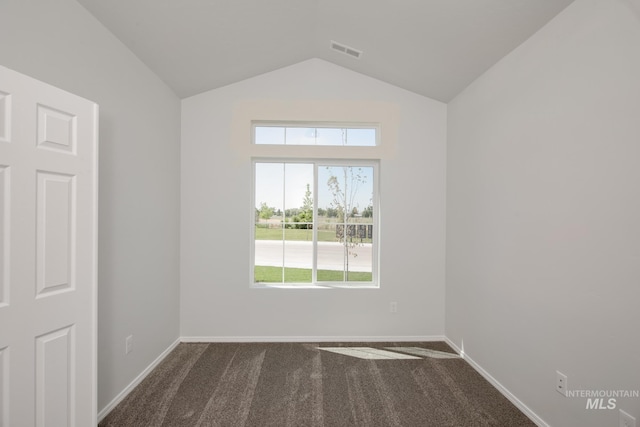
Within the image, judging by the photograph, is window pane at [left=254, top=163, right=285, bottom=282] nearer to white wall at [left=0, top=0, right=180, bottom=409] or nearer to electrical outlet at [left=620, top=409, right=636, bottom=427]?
white wall at [left=0, top=0, right=180, bottom=409]

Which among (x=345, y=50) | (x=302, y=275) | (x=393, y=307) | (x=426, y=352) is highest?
(x=345, y=50)

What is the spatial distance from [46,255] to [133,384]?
4.88ft

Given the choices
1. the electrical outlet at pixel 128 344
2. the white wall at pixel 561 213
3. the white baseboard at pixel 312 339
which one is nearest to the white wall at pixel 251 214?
the white baseboard at pixel 312 339

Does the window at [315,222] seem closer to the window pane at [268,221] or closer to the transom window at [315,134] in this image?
the window pane at [268,221]

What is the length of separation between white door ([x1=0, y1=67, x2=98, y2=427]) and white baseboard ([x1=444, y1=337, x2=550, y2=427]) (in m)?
2.75

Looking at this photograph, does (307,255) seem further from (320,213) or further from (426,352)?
(426,352)

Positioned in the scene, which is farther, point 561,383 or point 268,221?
point 268,221

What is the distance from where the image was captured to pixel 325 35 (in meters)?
2.78

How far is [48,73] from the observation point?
163cm

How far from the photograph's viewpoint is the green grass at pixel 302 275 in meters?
3.37

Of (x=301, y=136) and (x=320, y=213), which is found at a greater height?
(x=301, y=136)

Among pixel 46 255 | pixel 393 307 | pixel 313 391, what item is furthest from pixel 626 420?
pixel 46 255

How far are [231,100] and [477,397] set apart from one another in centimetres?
358

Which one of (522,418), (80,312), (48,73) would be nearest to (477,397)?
(522,418)
